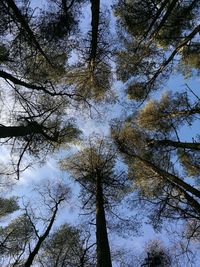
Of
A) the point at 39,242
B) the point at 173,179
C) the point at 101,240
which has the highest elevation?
the point at 173,179

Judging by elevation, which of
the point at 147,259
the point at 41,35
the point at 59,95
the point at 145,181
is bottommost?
the point at 147,259

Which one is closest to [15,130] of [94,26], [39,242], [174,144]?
[39,242]

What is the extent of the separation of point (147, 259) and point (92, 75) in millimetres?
5075

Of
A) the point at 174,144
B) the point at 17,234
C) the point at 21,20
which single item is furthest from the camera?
the point at 17,234

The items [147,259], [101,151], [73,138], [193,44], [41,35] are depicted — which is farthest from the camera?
[101,151]

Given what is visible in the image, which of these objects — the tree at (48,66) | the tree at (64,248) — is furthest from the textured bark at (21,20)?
the tree at (64,248)

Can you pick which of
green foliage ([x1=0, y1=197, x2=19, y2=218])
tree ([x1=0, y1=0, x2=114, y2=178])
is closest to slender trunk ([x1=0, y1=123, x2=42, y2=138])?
tree ([x1=0, y1=0, x2=114, y2=178])

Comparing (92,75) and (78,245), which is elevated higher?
(92,75)

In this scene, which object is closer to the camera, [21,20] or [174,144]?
[21,20]

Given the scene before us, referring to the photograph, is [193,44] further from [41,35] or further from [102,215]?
[102,215]

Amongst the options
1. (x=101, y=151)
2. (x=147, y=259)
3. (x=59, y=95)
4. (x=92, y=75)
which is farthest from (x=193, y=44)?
(x=147, y=259)

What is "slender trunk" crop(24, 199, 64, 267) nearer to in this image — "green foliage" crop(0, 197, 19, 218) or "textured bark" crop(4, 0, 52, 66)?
"green foliage" crop(0, 197, 19, 218)

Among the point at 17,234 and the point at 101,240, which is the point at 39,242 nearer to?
the point at 101,240

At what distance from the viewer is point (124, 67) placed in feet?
31.9
